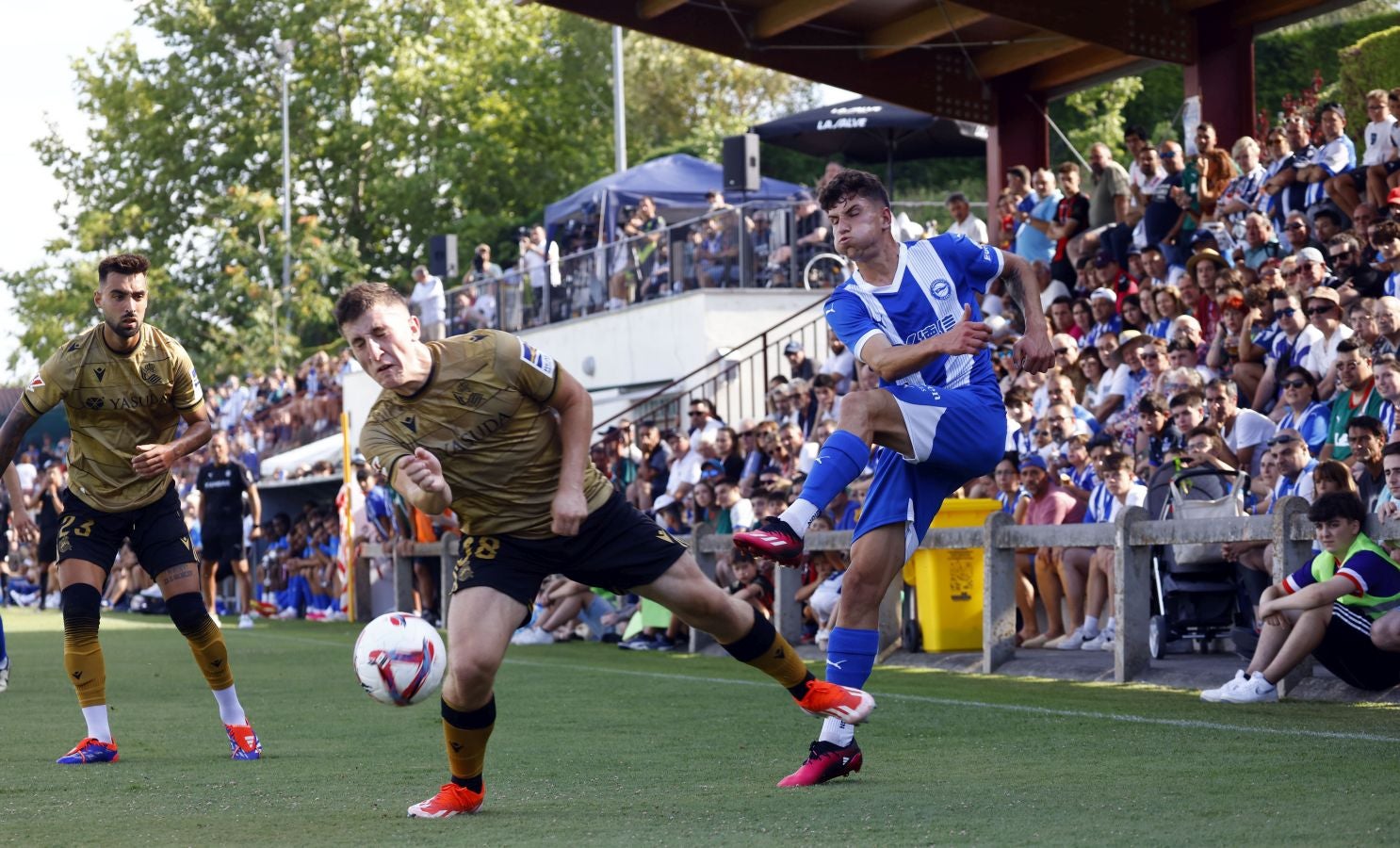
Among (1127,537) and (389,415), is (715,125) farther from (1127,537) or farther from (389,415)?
(389,415)

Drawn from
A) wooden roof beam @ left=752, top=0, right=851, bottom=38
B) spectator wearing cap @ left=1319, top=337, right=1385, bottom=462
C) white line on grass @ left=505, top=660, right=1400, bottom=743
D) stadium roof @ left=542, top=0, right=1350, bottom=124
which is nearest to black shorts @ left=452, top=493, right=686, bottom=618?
white line on grass @ left=505, top=660, right=1400, bottom=743

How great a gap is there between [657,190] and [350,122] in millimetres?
31940

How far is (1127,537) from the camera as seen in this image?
Answer: 1177cm

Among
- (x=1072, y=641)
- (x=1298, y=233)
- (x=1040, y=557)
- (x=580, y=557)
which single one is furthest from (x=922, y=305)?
(x=1298, y=233)

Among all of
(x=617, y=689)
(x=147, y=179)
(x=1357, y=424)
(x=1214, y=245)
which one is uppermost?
(x=147, y=179)

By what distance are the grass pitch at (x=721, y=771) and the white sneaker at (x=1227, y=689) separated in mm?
216

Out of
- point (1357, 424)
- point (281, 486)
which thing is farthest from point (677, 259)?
point (1357, 424)

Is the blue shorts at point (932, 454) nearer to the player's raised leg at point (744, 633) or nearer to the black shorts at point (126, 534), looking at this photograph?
the player's raised leg at point (744, 633)

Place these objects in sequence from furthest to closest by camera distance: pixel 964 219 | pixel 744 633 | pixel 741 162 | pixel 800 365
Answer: pixel 741 162 → pixel 800 365 → pixel 964 219 → pixel 744 633

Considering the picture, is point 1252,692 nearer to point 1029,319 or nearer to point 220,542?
point 1029,319

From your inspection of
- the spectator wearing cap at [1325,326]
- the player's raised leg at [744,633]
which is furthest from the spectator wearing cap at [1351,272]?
the player's raised leg at [744,633]

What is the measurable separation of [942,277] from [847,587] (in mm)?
1236

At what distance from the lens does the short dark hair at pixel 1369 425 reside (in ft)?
36.7

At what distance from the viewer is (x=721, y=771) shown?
7.67 metres
